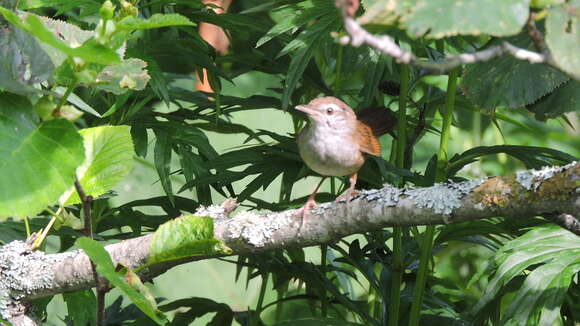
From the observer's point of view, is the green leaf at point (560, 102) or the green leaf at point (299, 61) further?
the green leaf at point (299, 61)

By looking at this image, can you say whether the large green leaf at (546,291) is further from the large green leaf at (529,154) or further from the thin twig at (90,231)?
the thin twig at (90,231)

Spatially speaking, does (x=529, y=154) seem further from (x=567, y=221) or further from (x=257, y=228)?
(x=257, y=228)

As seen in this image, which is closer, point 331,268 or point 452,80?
point 452,80

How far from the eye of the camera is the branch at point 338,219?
1.11m

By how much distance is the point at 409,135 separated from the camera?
6.95 ft

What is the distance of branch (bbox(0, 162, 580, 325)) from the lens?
1.11 metres

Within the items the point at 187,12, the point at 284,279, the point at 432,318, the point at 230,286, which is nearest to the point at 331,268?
the point at 284,279

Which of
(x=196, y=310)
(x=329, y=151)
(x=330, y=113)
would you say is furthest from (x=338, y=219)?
(x=196, y=310)

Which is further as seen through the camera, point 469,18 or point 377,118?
point 377,118

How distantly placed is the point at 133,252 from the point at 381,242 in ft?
2.70

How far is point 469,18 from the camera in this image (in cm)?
Result: 88

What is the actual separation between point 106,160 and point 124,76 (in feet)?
0.49

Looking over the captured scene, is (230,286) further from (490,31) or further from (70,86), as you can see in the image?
(490,31)

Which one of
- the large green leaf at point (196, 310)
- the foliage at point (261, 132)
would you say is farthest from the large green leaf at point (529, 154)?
the large green leaf at point (196, 310)
